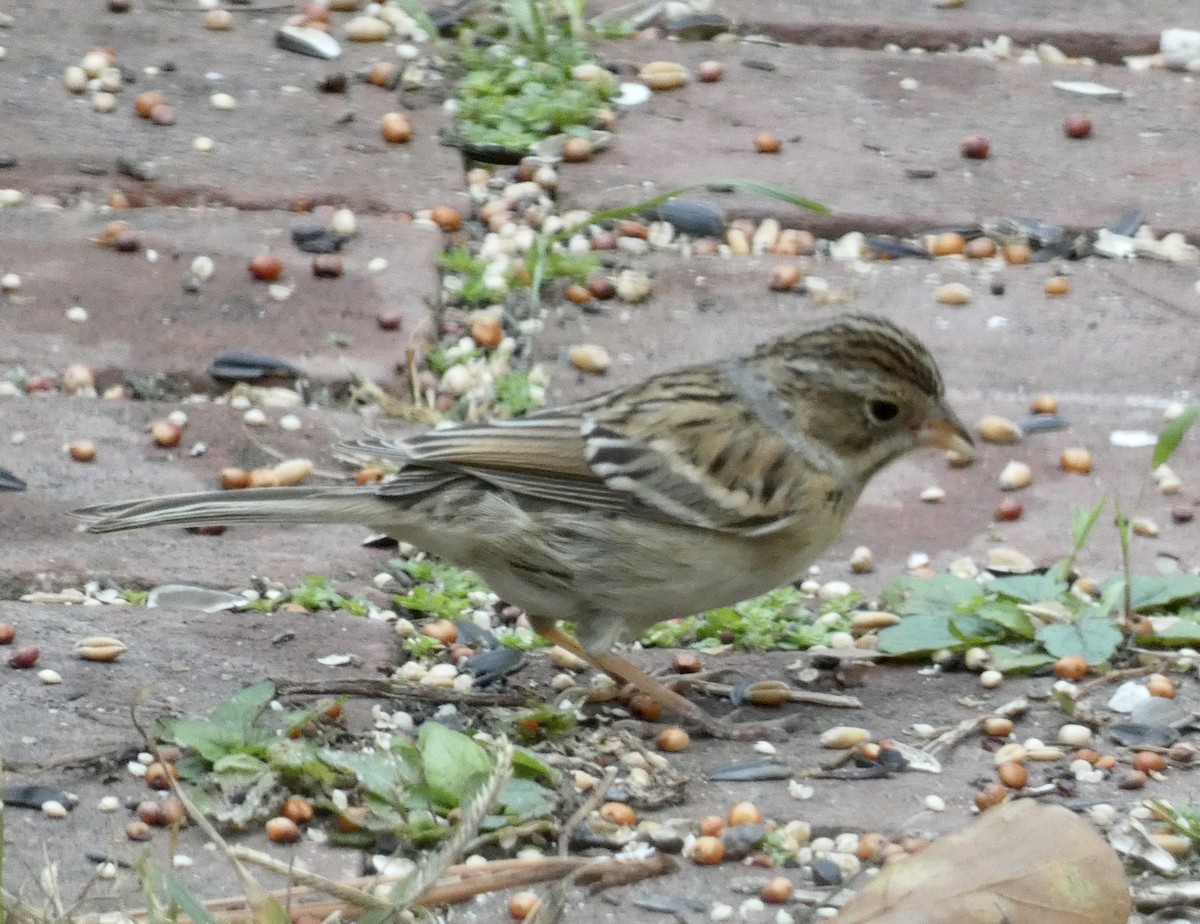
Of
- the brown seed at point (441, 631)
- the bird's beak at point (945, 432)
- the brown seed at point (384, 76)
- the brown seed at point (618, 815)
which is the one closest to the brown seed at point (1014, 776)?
the brown seed at point (618, 815)

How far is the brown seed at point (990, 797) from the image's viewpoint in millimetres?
2760

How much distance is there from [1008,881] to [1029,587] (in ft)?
3.61

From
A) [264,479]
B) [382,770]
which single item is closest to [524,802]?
[382,770]

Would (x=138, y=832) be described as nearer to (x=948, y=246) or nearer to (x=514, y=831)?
(x=514, y=831)

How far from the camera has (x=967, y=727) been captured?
9.80ft

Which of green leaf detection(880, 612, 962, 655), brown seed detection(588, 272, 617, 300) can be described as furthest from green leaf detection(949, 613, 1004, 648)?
brown seed detection(588, 272, 617, 300)

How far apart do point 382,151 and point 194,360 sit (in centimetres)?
70

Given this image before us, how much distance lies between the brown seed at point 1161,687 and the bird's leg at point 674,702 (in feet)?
1.62

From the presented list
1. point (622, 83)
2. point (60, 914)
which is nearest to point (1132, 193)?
point (622, 83)

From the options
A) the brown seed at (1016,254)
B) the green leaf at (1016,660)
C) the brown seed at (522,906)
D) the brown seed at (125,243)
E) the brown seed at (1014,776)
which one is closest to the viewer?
the brown seed at (522,906)

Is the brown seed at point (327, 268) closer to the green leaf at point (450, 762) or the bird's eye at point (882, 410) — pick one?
the bird's eye at point (882, 410)

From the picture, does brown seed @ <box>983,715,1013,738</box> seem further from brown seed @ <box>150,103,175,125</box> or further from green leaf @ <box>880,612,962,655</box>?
brown seed @ <box>150,103,175,125</box>

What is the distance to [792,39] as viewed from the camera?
14.8 feet

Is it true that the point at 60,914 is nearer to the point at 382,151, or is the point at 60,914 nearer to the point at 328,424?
the point at 328,424
